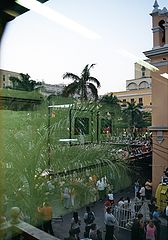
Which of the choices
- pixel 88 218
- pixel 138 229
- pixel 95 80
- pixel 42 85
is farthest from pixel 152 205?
pixel 42 85

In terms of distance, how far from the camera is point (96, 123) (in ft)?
6.61

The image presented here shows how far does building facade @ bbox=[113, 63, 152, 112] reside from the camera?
4.71ft

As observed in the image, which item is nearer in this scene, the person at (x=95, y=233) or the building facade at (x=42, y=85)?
the building facade at (x=42, y=85)

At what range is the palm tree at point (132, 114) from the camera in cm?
174

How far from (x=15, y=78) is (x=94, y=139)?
2.45 feet

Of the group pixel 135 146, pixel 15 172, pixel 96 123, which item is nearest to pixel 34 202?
pixel 15 172

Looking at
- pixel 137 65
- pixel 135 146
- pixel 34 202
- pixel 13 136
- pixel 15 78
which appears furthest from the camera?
pixel 135 146

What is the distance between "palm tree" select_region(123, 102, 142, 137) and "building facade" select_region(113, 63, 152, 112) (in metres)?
0.04

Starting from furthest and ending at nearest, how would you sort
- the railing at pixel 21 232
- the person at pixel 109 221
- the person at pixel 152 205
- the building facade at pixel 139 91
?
the person at pixel 109 221 → the person at pixel 152 205 → the building facade at pixel 139 91 → the railing at pixel 21 232

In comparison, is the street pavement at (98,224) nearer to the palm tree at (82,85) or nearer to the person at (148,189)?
the person at (148,189)

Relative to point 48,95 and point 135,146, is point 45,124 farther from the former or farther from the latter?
point 135,146

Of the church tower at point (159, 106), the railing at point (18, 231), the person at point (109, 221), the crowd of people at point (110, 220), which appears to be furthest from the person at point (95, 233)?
the railing at point (18, 231)

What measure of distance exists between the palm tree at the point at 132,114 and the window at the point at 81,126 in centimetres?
29

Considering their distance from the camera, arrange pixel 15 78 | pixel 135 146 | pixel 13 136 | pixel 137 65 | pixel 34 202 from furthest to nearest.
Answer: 1. pixel 135 146
2. pixel 34 202
3. pixel 13 136
4. pixel 15 78
5. pixel 137 65
